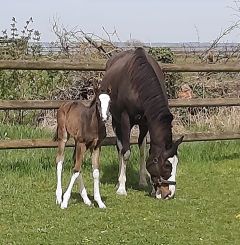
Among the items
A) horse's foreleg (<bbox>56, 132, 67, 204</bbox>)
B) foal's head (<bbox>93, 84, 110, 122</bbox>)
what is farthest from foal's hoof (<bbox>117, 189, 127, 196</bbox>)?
foal's head (<bbox>93, 84, 110, 122</bbox>)

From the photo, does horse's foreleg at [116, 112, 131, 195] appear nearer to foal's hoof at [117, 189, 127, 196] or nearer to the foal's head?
foal's hoof at [117, 189, 127, 196]

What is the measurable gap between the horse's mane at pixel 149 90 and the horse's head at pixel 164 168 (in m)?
0.38

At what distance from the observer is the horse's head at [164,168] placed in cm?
711

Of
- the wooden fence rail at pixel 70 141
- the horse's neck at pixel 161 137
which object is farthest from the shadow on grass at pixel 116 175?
the horse's neck at pixel 161 137

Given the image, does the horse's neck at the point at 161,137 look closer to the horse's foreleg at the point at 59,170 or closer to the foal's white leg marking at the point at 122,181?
the foal's white leg marking at the point at 122,181

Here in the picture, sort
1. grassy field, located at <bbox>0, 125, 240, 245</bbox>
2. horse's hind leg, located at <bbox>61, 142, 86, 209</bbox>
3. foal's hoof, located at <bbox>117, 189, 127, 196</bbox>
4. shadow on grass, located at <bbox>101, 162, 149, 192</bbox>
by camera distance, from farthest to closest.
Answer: shadow on grass, located at <bbox>101, 162, 149, 192</bbox> → foal's hoof, located at <bbox>117, 189, 127, 196</bbox> → horse's hind leg, located at <bbox>61, 142, 86, 209</bbox> → grassy field, located at <bbox>0, 125, 240, 245</bbox>

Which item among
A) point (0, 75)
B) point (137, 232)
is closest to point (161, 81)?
point (137, 232)

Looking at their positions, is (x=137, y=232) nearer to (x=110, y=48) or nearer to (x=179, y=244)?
(x=179, y=244)

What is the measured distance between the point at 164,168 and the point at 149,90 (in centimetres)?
95

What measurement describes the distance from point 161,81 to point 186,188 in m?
1.39

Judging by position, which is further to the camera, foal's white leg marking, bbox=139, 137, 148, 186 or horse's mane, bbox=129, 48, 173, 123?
foal's white leg marking, bbox=139, 137, 148, 186

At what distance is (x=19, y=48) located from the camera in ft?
42.1

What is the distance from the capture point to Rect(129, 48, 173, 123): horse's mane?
7.28 meters

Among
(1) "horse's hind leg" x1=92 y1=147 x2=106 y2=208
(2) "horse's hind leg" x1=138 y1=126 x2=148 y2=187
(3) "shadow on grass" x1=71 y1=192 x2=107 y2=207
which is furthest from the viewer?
(2) "horse's hind leg" x1=138 y1=126 x2=148 y2=187
